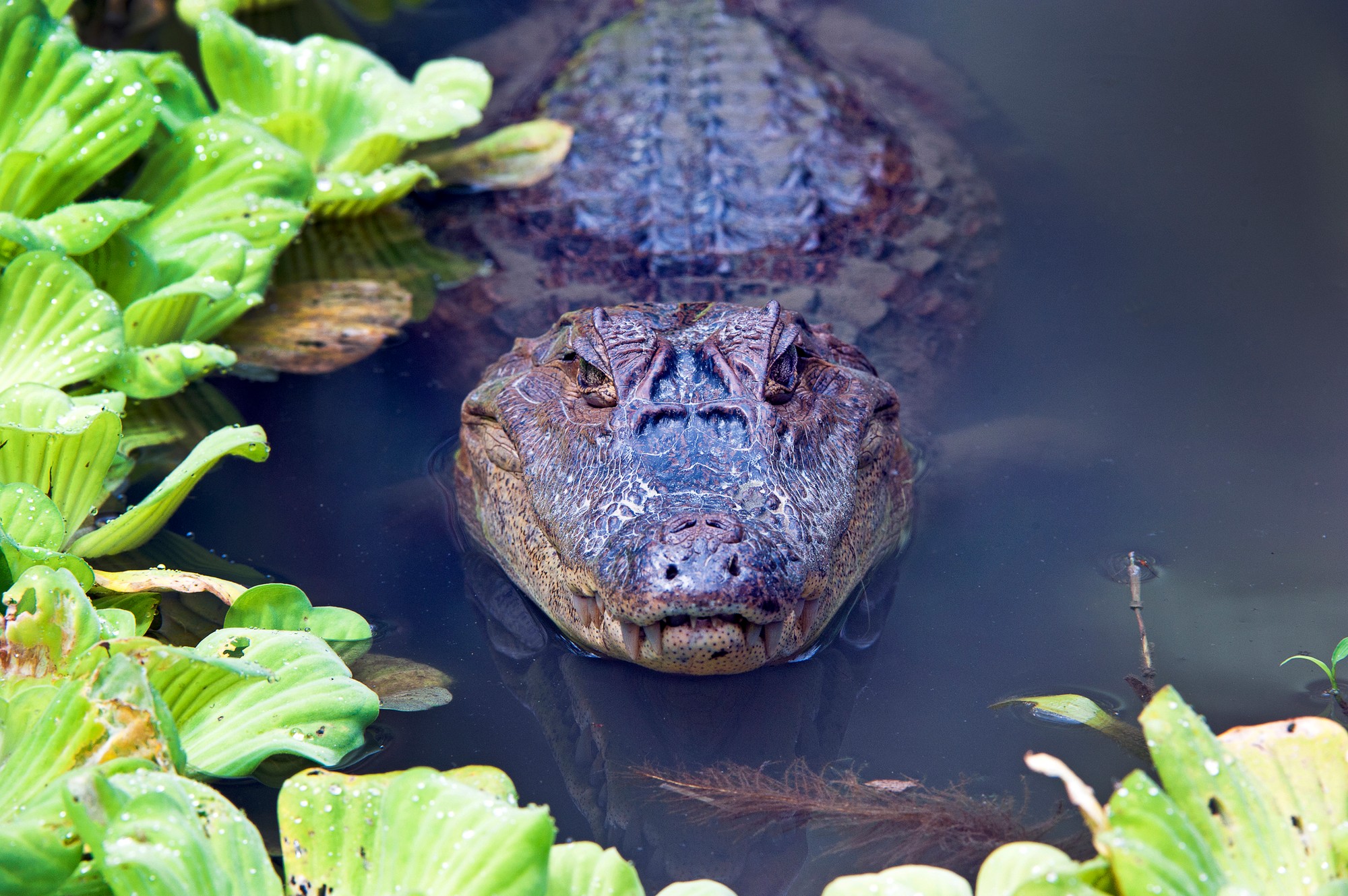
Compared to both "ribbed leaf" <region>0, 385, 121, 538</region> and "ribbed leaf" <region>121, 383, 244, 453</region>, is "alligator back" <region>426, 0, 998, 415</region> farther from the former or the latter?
"ribbed leaf" <region>0, 385, 121, 538</region>

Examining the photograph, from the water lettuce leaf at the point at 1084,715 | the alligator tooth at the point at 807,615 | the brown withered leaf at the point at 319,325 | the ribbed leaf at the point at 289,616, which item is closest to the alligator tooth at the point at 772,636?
the alligator tooth at the point at 807,615

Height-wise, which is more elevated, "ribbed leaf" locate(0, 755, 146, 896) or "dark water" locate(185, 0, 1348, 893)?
"ribbed leaf" locate(0, 755, 146, 896)

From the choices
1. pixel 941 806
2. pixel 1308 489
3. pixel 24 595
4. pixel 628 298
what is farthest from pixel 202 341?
pixel 1308 489

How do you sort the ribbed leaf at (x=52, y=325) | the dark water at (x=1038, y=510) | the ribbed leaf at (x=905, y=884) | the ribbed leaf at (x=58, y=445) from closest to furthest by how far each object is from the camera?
the ribbed leaf at (x=905, y=884)
the dark water at (x=1038, y=510)
the ribbed leaf at (x=58, y=445)
the ribbed leaf at (x=52, y=325)

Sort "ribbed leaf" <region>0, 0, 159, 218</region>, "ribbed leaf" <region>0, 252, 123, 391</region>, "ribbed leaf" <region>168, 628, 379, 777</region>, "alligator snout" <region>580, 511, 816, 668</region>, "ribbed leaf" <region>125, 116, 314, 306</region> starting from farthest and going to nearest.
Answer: "ribbed leaf" <region>125, 116, 314, 306</region> → "ribbed leaf" <region>0, 0, 159, 218</region> → "ribbed leaf" <region>0, 252, 123, 391</region> → "alligator snout" <region>580, 511, 816, 668</region> → "ribbed leaf" <region>168, 628, 379, 777</region>

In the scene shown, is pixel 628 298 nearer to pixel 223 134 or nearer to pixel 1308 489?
pixel 223 134

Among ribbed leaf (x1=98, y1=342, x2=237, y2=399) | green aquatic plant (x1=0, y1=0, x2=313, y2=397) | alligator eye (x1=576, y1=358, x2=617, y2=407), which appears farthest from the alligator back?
alligator eye (x1=576, y1=358, x2=617, y2=407)

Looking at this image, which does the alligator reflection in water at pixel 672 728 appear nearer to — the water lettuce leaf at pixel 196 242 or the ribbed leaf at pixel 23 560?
the ribbed leaf at pixel 23 560
